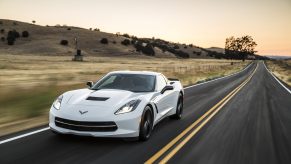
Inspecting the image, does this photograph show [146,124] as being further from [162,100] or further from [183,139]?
[162,100]

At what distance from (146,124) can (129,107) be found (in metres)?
0.62

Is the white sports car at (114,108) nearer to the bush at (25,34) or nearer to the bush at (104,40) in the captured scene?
the bush at (25,34)

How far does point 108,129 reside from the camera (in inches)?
282

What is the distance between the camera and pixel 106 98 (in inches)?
304

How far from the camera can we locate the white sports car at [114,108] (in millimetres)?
7070

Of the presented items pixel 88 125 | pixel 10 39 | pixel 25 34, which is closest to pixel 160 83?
pixel 88 125

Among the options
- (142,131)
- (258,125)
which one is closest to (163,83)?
(142,131)

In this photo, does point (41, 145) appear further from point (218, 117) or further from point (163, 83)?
point (218, 117)

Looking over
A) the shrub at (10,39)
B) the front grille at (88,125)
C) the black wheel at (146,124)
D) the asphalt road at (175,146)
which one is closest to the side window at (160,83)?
the asphalt road at (175,146)

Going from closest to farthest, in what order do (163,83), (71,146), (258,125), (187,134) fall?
1. (71,146)
2. (187,134)
3. (163,83)
4. (258,125)

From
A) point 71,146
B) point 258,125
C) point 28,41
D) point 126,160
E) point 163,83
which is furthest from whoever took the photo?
point 28,41

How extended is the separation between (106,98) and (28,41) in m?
99.4

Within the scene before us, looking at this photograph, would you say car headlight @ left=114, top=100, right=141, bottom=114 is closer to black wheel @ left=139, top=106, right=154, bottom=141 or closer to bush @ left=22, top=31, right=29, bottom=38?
black wheel @ left=139, top=106, right=154, bottom=141

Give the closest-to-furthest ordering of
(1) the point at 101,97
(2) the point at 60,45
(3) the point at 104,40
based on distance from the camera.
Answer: (1) the point at 101,97, (2) the point at 60,45, (3) the point at 104,40
